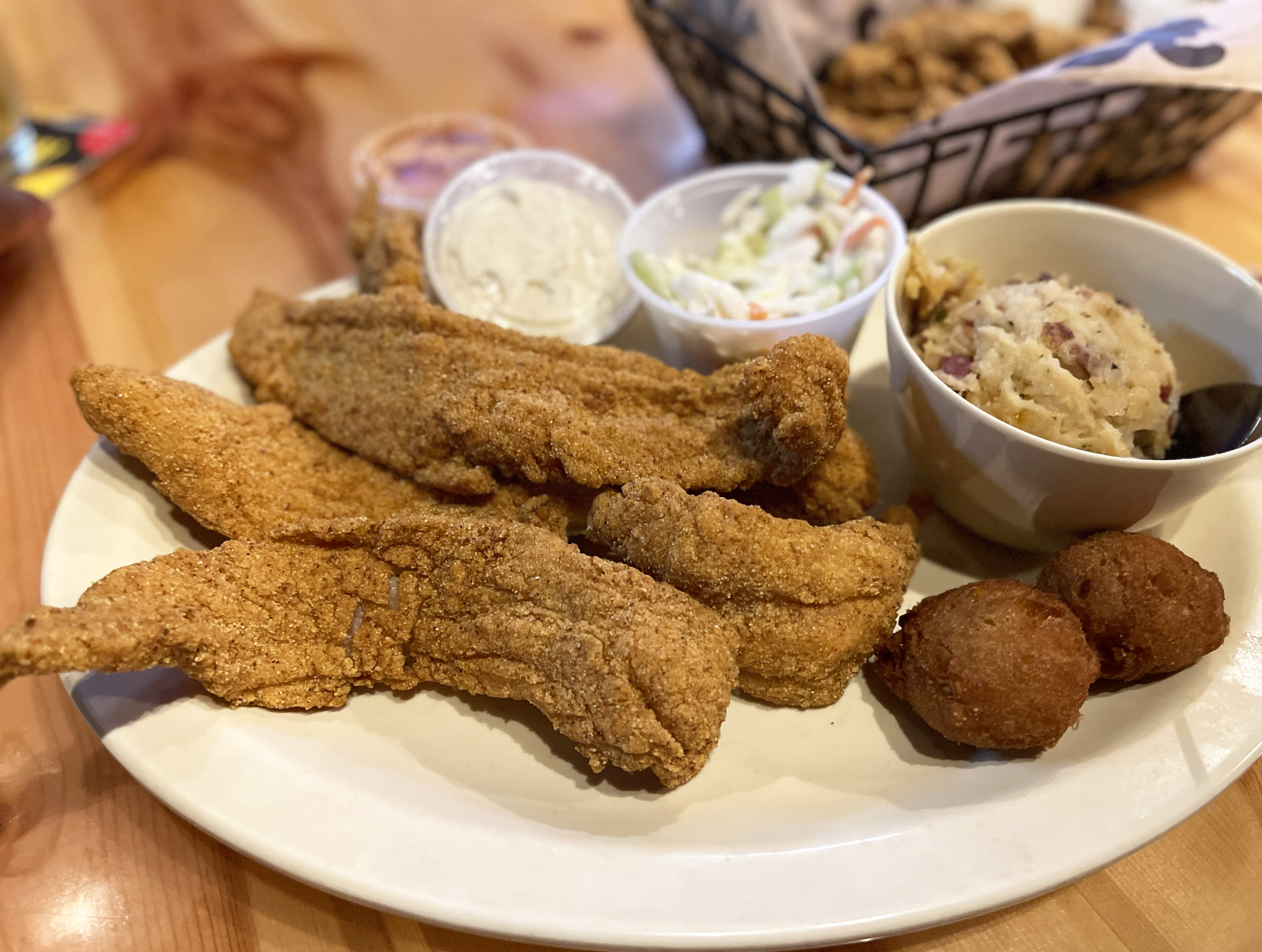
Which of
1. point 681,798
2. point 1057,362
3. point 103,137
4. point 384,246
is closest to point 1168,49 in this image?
point 1057,362

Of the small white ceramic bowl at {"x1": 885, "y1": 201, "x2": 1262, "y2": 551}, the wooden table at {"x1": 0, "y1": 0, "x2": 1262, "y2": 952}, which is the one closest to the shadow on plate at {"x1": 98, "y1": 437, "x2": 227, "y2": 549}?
the wooden table at {"x1": 0, "y1": 0, "x2": 1262, "y2": 952}

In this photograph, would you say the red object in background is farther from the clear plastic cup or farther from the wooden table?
the clear plastic cup

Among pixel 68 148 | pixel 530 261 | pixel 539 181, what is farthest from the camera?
pixel 68 148

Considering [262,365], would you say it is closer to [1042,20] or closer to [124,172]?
[124,172]

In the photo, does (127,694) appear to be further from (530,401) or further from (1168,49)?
(1168,49)

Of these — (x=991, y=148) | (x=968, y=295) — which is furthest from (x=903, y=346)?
(x=991, y=148)

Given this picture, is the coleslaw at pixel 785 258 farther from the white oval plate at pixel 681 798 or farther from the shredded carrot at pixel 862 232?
the white oval plate at pixel 681 798
